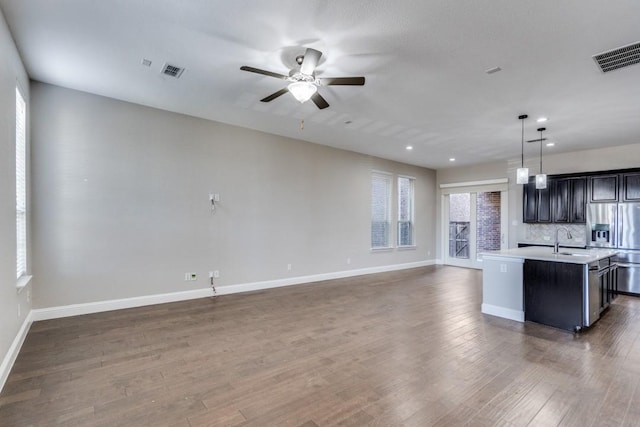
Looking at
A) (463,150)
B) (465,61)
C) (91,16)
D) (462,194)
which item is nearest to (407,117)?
(465,61)

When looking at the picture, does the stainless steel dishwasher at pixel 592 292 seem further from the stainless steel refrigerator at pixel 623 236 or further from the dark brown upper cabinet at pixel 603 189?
the dark brown upper cabinet at pixel 603 189

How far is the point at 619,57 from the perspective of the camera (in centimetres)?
296

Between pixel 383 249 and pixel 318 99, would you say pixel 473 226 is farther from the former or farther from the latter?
pixel 318 99

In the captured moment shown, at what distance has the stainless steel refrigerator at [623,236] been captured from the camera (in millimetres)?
5699

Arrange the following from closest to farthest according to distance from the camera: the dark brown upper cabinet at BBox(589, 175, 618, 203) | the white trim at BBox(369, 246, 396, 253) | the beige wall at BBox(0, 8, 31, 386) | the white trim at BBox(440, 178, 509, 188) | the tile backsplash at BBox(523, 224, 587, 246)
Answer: the beige wall at BBox(0, 8, 31, 386) < the dark brown upper cabinet at BBox(589, 175, 618, 203) < the tile backsplash at BBox(523, 224, 587, 246) < the white trim at BBox(369, 246, 396, 253) < the white trim at BBox(440, 178, 509, 188)

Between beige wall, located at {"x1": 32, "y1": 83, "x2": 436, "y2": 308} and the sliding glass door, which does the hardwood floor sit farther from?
the sliding glass door

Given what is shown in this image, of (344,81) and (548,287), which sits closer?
(344,81)

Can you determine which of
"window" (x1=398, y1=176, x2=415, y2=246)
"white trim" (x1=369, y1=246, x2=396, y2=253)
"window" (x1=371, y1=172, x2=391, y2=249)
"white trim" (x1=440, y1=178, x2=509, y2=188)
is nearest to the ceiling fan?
"window" (x1=371, y1=172, x2=391, y2=249)

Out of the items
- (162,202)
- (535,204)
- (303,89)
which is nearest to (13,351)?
(162,202)

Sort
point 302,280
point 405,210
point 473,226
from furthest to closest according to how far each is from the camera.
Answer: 1. point 405,210
2. point 473,226
3. point 302,280

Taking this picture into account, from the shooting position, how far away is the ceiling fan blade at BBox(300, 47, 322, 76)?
2652mm

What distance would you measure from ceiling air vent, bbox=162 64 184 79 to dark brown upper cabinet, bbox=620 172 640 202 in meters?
7.89

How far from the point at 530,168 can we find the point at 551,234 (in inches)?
66.4

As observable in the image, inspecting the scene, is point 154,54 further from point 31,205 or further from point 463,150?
point 463,150
